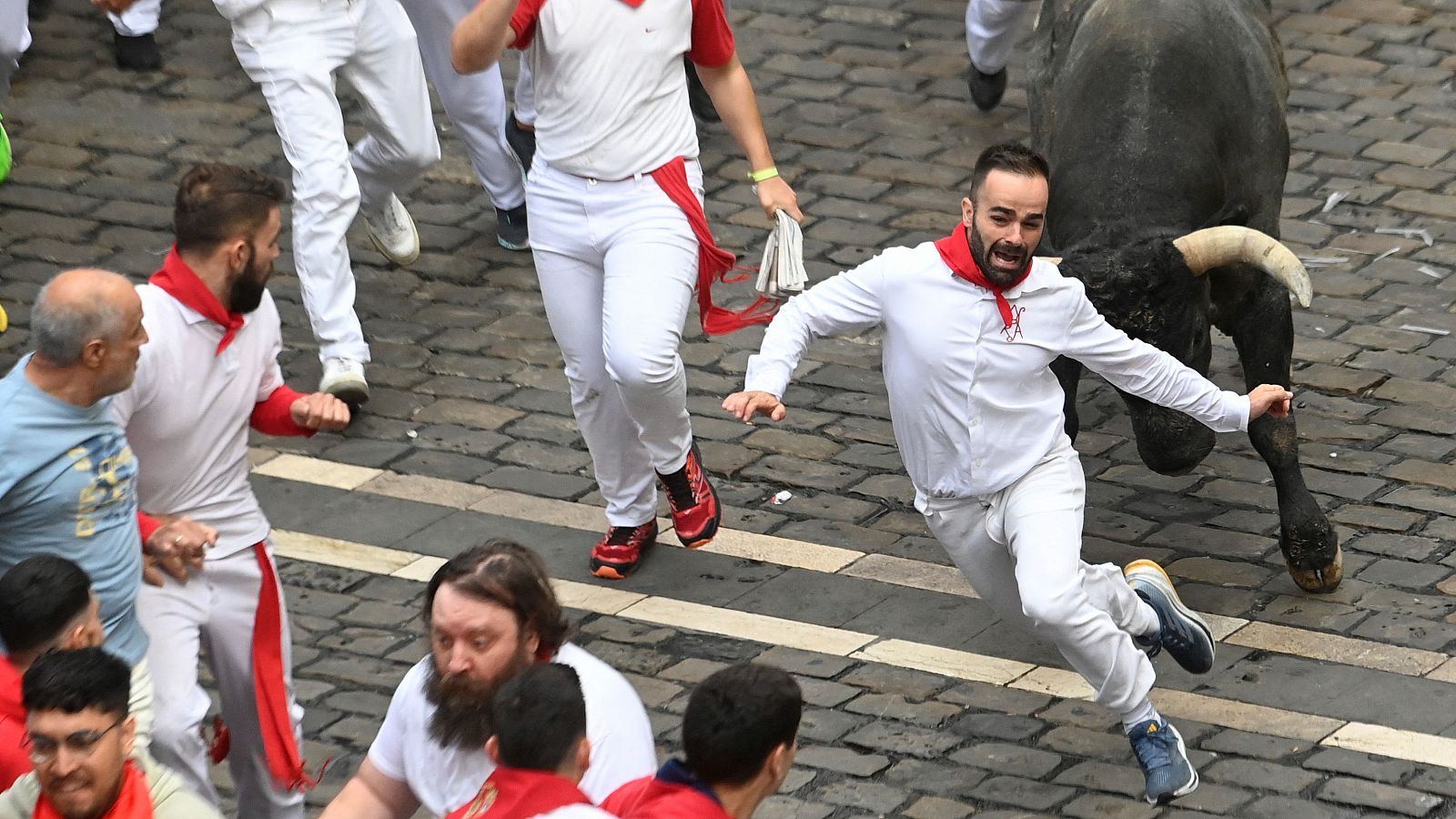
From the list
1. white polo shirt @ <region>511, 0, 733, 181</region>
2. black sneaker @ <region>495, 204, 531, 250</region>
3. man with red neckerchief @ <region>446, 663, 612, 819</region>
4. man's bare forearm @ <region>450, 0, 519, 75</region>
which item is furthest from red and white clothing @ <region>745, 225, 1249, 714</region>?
black sneaker @ <region>495, 204, 531, 250</region>

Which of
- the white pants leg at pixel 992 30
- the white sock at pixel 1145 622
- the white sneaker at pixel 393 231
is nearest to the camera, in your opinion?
the white sock at pixel 1145 622

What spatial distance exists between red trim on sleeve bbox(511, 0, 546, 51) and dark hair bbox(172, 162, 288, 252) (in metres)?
1.70

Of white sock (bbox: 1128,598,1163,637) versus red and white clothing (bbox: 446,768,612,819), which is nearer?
red and white clothing (bbox: 446,768,612,819)

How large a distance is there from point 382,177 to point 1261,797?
202 inches

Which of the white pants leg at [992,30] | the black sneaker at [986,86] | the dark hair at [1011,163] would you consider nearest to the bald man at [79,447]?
the dark hair at [1011,163]

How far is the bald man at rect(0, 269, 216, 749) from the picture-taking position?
5383 millimetres

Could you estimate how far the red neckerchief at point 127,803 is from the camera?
4.67m

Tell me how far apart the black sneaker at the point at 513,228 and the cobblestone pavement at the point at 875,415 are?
0.13m

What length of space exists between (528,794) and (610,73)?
369 centimetres

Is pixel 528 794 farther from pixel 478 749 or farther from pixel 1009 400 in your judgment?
pixel 1009 400

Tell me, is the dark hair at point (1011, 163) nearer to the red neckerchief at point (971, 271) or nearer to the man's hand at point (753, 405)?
the red neckerchief at point (971, 271)

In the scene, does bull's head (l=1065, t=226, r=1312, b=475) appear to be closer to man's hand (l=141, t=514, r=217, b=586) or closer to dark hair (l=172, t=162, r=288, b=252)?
dark hair (l=172, t=162, r=288, b=252)

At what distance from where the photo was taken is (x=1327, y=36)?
1248 centimetres

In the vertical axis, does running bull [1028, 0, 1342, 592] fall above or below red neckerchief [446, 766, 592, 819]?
below
